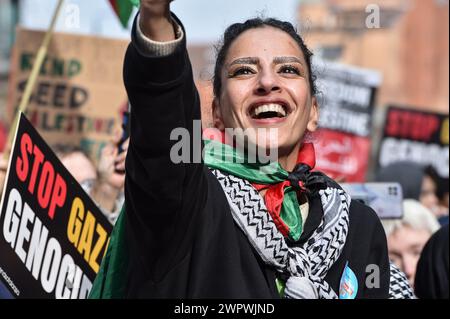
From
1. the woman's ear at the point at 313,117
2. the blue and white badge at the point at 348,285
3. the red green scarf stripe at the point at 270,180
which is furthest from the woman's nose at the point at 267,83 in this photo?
the blue and white badge at the point at 348,285

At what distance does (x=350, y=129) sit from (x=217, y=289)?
7035mm

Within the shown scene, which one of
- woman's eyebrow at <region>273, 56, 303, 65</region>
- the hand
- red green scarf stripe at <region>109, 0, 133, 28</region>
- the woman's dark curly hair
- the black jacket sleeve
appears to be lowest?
the black jacket sleeve

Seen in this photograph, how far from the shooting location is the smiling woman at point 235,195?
2328 mm

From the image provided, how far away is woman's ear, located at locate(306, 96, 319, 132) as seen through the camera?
309 cm

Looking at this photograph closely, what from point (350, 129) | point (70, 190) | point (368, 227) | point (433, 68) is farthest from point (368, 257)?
point (433, 68)

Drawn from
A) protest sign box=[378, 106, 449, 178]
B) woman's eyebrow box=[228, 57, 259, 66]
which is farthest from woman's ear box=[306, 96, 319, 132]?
protest sign box=[378, 106, 449, 178]

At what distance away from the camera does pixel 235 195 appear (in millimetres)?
2658

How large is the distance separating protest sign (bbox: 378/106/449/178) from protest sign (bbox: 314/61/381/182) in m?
0.20

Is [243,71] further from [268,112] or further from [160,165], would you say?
[160,165]

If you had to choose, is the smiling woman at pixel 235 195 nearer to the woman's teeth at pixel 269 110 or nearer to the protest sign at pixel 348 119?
the woman's teeth at pixel 269 110

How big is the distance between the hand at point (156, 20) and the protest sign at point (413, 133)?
23.8 feet

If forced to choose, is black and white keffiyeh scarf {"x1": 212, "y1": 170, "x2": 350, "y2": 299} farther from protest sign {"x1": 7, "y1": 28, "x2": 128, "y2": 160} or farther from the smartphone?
protest sign {"x1": 7, "y1": 28, "x2": 128, "y2": 160}

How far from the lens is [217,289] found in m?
2.53
